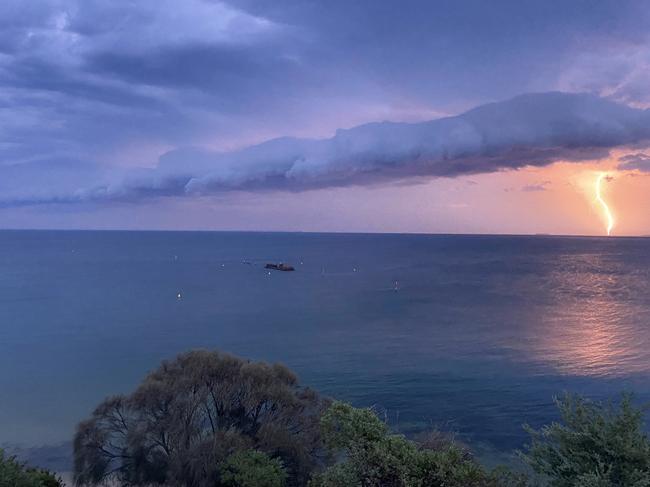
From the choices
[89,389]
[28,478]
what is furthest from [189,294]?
[28,478]

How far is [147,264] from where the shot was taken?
515ft

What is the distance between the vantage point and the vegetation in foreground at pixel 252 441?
46.8 ft

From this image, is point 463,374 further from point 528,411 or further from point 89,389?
point 89,389

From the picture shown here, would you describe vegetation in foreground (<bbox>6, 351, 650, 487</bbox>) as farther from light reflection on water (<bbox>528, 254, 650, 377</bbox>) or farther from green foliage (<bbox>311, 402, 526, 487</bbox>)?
light reflection on water (<bbox>528, 254, 650, 377</bbox>)

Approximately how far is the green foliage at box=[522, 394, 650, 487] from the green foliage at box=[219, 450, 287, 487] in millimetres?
10150

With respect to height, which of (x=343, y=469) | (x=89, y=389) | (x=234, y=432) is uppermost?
(x=343, y=469)

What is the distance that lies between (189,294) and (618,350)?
66.8m

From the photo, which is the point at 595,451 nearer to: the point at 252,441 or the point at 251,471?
the point at 251,471

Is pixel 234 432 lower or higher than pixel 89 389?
higher

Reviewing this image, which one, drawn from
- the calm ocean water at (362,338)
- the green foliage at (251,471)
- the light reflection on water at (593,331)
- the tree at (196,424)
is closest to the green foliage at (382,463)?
the green foliage at (251,471)

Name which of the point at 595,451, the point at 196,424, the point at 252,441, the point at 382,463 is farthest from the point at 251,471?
the point at 595,451

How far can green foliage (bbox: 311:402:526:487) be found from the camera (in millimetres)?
13977

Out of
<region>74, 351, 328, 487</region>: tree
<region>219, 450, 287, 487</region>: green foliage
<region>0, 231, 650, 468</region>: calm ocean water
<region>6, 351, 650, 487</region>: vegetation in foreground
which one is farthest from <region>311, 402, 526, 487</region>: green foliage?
<region>0, 231, 650, 468</region>: calm ocean water

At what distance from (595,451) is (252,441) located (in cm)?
1445
